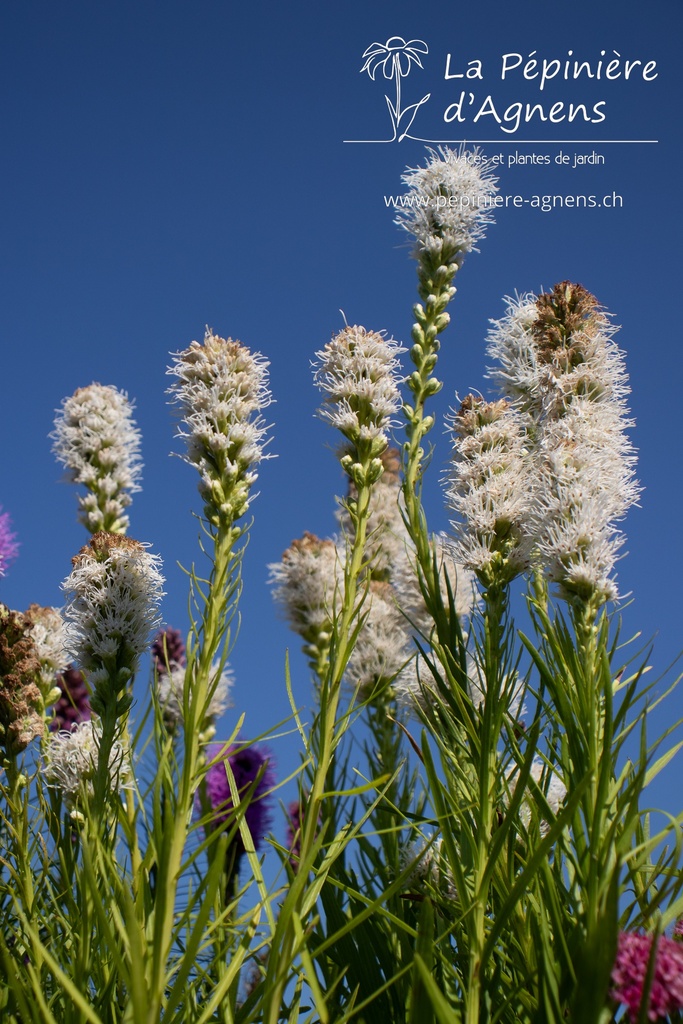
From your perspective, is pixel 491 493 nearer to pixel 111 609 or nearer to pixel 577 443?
pixel 577 443

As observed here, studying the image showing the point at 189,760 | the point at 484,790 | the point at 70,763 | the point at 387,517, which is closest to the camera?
the point at 189,760

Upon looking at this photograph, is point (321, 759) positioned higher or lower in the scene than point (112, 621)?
lower

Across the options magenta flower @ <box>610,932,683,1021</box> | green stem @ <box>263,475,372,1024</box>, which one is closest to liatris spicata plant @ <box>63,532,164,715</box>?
green stem @ <box>263,475,372,1024</box>

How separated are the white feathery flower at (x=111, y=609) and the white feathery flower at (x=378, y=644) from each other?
1390 mm

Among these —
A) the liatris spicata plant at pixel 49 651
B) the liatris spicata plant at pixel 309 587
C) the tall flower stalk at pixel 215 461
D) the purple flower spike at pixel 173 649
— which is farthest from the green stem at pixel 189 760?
the purple flower spike at pixel 173 649

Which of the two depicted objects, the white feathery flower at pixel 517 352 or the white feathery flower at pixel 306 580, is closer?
the white feathery flower at pixel 517 352

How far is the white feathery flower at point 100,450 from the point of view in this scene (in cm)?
296

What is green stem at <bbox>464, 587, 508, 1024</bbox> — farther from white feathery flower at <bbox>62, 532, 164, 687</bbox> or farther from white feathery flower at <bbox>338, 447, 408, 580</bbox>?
white feathery flower at <bbox>338, 447, 408, 580</bbox>

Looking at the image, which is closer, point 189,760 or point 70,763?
point 189,760

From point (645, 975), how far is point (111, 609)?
4.25 ft

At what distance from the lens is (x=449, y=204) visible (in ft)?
7.06

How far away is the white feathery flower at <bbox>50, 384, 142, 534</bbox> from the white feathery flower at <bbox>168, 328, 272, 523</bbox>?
1210mm

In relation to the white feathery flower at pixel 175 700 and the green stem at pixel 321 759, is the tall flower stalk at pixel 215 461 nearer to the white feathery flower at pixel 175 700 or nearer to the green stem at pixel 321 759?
the green stem at pixel 321 759

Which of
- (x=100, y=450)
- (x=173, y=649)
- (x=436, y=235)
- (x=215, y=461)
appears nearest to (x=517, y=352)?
(x=436, y=235)
